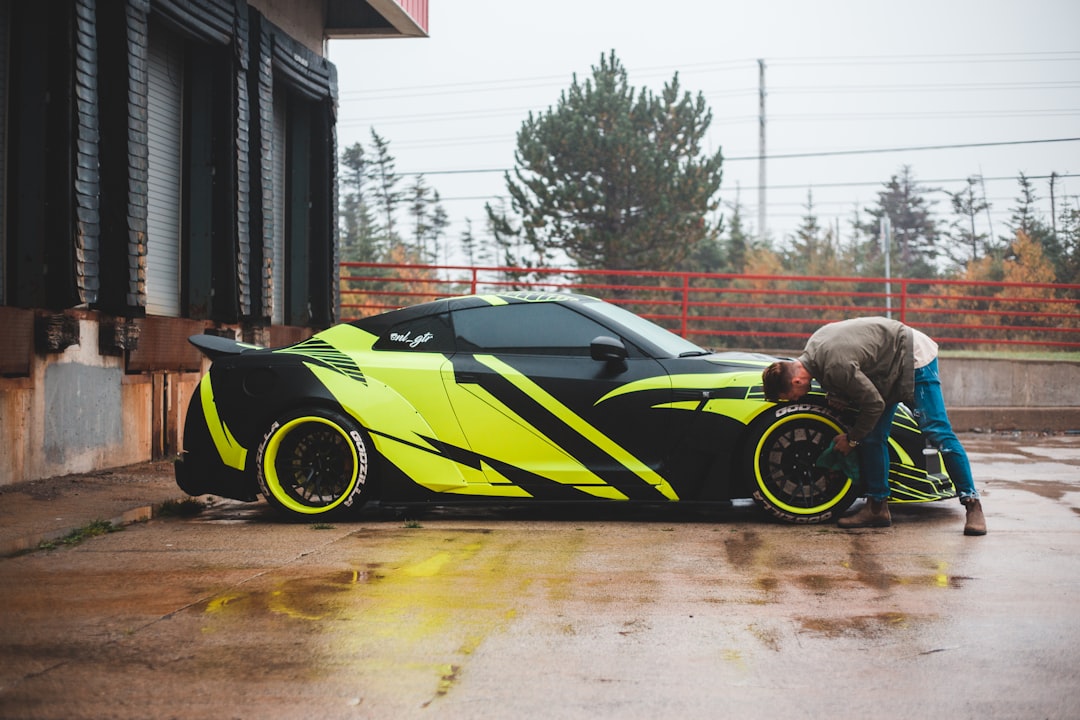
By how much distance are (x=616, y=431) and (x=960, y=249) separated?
68.9 m

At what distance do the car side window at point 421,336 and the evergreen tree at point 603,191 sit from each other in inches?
1164

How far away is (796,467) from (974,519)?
40.5 inches

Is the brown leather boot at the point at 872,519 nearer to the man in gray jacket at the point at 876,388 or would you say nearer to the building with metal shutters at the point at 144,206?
the man in gray jacket at the point at 876,388

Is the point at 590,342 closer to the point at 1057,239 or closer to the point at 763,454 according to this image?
the point at 763,454

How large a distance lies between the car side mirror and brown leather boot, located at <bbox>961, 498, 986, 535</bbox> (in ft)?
7.00

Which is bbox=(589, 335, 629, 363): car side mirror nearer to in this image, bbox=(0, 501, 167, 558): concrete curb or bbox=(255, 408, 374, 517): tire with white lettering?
bbox=(255, 408, 374, 517): tire with white lettering

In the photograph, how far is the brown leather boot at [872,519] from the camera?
718cm

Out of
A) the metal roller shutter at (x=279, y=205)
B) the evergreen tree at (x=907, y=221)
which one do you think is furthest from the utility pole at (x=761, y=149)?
the metal roller shutter at (x=279, y=205)

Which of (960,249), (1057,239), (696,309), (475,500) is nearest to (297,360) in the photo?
(475,500)

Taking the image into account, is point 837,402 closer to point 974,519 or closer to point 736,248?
point 974,519

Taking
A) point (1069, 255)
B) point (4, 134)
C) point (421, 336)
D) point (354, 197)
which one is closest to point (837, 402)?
point (421, 336)

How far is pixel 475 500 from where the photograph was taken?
7449mm

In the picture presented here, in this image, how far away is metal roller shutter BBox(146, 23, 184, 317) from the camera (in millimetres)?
11633

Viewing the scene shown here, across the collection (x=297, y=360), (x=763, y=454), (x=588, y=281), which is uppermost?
(x=588, y=281)
